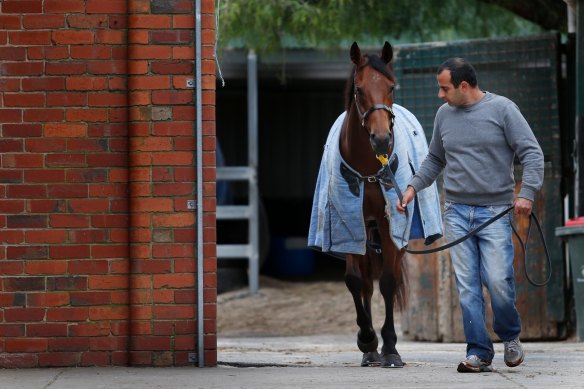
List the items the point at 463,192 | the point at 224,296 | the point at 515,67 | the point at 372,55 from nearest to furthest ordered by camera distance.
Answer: the point at 463,192 < the point at 372,55 < the point at 515,67 < the point at 224,296

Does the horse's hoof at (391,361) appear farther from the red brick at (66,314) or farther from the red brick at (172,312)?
the red brick at (66,314)

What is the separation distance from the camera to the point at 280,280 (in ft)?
69.6

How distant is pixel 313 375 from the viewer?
790 cm

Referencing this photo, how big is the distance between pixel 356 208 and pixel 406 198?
825 mm

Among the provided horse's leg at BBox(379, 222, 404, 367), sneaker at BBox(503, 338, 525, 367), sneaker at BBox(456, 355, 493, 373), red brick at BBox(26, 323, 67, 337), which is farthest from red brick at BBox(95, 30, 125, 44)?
sneaker at BBox(503, 338, 525, 367)

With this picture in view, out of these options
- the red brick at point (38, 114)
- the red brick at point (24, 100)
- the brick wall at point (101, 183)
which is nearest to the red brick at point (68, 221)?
the brick wall at point (101, 183)

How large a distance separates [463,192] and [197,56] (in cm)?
185

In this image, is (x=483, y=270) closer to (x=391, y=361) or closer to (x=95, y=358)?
(x=391, y=361)

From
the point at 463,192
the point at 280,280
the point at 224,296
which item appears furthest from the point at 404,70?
the point at 280,280

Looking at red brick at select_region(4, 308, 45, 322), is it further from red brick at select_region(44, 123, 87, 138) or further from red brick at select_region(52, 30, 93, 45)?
red brick at select_region(52, 30, 93, 45)

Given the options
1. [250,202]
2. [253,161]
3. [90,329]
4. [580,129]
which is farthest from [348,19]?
[90,329]

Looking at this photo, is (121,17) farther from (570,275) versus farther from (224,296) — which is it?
(224,296)

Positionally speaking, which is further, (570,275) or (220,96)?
(220,96)

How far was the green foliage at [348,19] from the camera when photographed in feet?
45.4
